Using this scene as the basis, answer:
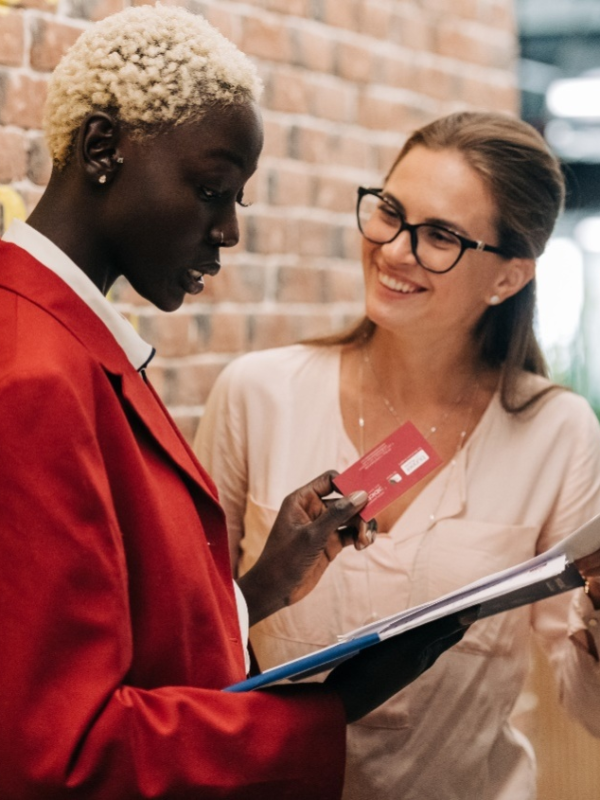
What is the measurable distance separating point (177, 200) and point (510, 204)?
106 cm

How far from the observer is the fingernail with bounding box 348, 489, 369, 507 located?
1568 mm

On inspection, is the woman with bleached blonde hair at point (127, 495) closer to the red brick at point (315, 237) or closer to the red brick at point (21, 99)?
the red brick at point (21, 99)

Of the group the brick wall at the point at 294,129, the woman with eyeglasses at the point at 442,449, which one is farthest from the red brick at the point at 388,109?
the woman with eyeglasses at the point at 442,449

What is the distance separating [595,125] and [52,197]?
645cm

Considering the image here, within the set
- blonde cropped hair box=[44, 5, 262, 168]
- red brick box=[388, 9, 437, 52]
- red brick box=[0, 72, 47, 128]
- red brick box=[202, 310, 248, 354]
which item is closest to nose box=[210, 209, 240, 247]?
blonde cropped hair box=[44, 5, 262, 168]

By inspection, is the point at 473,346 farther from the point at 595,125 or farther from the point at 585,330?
the point at 595,125

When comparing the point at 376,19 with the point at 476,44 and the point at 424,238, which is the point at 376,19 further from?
the point at 424,238

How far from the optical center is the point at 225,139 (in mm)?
1137

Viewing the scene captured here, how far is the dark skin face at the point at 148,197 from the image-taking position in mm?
1102

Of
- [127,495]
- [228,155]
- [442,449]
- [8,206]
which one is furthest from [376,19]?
[127,495]

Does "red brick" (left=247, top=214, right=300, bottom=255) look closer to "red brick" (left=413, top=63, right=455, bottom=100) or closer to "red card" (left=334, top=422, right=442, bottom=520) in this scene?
"red brick" (left=413, top=63, right=455, bottom=100)

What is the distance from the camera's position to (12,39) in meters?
1.72

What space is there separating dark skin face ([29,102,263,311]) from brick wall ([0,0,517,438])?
64cm

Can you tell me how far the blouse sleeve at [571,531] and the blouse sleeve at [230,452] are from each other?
1.87ft
